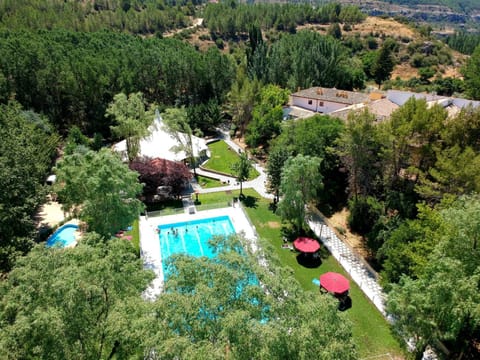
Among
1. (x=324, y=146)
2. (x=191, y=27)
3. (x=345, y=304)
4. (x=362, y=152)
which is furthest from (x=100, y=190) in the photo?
(x=191, y=27)

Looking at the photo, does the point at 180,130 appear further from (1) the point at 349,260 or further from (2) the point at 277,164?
(1) the point at 349,260

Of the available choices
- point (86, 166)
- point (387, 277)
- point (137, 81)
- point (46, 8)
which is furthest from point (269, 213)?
point (46, 8)

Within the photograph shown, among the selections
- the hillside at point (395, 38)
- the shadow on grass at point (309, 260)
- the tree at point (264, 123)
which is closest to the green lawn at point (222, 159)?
the tree at point (264, 123)

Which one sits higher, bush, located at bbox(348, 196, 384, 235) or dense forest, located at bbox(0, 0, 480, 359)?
dense forest, located at bbox(0, 0, 480, 359)

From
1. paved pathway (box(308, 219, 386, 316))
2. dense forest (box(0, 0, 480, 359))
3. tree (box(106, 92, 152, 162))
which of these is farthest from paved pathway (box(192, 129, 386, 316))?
tree (box(106, 92, 152, 162))

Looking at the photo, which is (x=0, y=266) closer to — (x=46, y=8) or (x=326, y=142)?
(x=326, y=142)

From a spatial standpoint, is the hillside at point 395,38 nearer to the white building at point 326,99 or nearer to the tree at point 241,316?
the white building at point 326,99

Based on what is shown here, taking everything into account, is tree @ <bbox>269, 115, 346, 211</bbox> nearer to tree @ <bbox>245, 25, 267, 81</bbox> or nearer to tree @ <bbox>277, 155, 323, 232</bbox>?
tree @ <bbox>277, 155, 323, 232</bbox>
